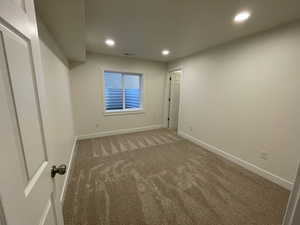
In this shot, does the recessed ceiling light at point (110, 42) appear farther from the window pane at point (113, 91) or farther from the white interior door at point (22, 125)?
the white interior door at point (22, 125)

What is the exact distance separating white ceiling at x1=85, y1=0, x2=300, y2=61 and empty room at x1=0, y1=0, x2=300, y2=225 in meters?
0.02

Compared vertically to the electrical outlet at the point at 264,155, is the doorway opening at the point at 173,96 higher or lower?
higher

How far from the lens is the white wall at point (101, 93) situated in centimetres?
343

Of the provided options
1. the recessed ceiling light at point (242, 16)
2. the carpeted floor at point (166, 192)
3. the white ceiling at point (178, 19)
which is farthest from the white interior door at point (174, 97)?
the recessed ceiling light at point (242, 16)

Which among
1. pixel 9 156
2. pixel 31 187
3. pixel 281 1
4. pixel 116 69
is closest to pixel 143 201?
pixel 31 187

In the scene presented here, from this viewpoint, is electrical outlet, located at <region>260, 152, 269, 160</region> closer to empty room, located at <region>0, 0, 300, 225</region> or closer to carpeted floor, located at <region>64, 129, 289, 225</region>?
empty room, located at <region>0, 0, 300, 225</region>

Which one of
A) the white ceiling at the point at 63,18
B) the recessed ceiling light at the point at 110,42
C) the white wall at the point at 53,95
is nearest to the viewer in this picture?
the white ceiling at the point at 63,18

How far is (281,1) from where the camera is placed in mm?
1392

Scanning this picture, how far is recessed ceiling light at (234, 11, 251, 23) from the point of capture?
1627 millimetres

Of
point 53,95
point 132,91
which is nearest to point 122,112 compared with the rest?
point 132,91

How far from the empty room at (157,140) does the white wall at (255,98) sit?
15 mm

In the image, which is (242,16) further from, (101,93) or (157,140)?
(101,93)

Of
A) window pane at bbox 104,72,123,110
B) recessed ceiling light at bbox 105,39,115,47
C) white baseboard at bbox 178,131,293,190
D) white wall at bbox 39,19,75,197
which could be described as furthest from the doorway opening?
white wall at bbox 39,19,75,197

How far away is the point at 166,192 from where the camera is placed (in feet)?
5.85
